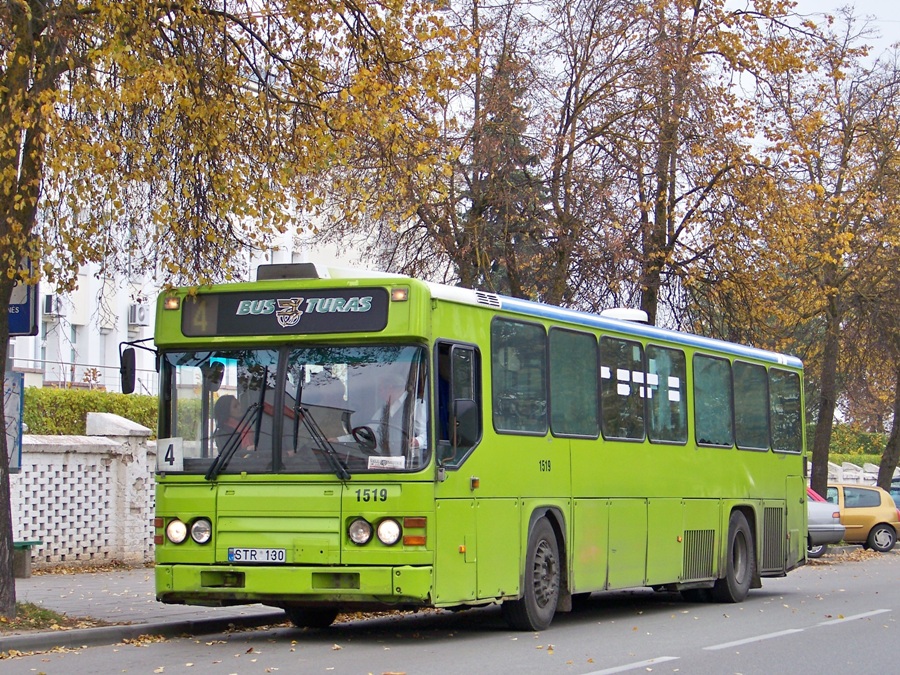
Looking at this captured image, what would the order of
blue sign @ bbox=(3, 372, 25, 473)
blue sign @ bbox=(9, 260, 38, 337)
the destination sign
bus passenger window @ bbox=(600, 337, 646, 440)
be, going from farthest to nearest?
1. bus passenger window @ bbox=(600, 337, 646, 440)
2. blue sign @ bbox=(3, 372, 25, 473)
3. blue sign @ bbox=(9, 260, 38, 337)
4. the destination sign

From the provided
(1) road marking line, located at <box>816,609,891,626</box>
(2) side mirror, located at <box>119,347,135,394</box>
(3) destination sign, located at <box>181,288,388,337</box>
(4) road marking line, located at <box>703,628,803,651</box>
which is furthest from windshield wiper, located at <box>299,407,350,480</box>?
(1) road marking line, located at <box>816,609,891,626</box>

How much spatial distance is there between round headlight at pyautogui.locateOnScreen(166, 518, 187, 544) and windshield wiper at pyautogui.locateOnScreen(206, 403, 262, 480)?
0.49 m

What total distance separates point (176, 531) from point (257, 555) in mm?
857

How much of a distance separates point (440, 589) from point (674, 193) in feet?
47.0

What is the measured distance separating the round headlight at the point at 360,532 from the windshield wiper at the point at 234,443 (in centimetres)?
130

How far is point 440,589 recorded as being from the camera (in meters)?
12.2

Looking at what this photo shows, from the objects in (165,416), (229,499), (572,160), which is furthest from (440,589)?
(572,160)

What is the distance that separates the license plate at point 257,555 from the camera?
40.4ft

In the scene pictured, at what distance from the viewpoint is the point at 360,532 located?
477 inches

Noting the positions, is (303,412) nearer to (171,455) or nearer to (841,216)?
(171,455)

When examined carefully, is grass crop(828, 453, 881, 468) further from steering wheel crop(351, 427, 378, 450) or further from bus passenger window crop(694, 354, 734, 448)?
steering wheel crop(351, 427, 378, 450)

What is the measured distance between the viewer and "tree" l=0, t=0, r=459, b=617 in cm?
1259

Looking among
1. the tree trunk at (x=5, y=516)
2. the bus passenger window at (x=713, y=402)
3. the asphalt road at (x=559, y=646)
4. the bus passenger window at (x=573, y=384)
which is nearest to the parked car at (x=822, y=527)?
the bus passenger window at (x=713, y=402)

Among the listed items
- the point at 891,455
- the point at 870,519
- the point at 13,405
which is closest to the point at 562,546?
the point at 13,405
